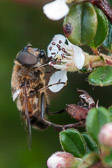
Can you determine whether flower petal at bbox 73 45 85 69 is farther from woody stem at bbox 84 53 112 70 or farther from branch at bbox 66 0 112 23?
branch at bbox 66 0 112 23

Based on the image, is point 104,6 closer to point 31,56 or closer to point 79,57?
point 79,57

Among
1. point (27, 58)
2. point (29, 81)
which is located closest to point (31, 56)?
point (27, 58)

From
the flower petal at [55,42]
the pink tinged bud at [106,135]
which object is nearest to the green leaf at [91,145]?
the pink tinged bud at [106,135]

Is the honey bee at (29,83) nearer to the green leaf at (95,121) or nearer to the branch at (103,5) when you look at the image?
the branch at (103,5)

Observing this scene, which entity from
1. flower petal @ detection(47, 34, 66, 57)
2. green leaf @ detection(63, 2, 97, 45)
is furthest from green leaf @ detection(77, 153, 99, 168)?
flower petal @ detection(47, 34, 66, 57)

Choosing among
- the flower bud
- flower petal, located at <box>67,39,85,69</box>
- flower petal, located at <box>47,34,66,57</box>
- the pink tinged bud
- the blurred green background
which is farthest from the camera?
the blurred green background
